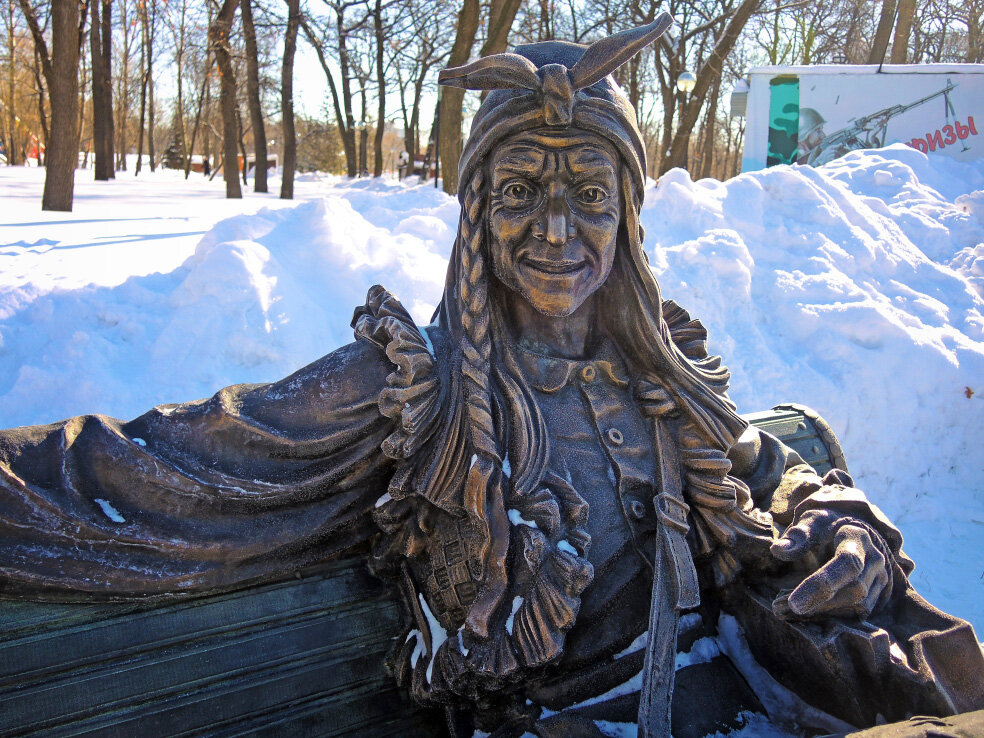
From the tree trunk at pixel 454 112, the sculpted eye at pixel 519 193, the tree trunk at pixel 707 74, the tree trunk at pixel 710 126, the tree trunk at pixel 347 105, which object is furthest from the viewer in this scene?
the tree trunk at pixel 347 105

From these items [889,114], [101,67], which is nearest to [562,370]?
[889,114]

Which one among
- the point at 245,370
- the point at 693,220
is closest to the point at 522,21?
the point at 693,220

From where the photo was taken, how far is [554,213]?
196 cm

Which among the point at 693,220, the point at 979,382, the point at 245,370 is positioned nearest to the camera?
the point at 245,370

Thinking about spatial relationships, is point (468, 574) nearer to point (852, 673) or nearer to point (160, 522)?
point (160, 522)

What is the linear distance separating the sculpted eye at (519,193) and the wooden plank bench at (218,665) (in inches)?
42.5

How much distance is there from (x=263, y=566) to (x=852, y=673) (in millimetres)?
1476

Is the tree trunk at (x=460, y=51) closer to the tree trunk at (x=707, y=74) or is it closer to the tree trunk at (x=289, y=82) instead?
the tree trunk at (x=707, y=74)

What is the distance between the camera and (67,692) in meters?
1.87

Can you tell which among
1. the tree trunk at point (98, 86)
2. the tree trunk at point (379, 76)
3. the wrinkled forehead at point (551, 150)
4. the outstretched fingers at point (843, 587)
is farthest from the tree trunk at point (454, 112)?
the tree trunk at point (379, 76)

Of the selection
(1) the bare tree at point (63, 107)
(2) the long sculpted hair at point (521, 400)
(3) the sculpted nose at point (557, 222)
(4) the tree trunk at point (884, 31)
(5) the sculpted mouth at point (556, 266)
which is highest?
(4) the tree trunk at point (884, 31)

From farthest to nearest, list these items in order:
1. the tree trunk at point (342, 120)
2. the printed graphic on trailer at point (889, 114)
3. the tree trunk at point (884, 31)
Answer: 1. the tree trunk at point (342, 120)
2. the tree trunk at point (884, 31)
3. the printed graphic on trailer at point (889, 114)

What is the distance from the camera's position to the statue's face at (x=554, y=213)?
1935mm

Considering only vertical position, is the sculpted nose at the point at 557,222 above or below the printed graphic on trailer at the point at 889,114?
below
